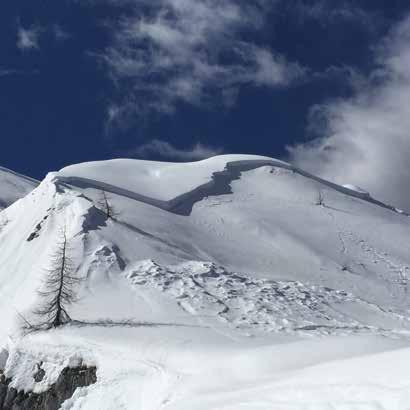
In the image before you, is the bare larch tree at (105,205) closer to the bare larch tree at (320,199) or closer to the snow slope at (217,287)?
the snow slope at (217,287)

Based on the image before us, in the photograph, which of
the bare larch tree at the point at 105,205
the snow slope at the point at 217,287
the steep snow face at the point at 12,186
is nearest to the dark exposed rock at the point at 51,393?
the snow slope at the point at 217,287

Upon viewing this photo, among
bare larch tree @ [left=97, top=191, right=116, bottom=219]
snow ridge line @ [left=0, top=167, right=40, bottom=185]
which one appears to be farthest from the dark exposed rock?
snow ridge line @ [left=0, top=167, right=40, bottom=185]

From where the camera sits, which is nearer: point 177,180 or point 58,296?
point 58,296

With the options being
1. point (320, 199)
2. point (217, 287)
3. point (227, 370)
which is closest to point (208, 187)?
point (320, 199)

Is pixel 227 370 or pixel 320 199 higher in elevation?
pixel 320 199

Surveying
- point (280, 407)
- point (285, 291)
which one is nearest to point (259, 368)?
point (280, 407)

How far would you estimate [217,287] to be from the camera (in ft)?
101

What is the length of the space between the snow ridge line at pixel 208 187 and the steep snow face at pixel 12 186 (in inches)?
3472

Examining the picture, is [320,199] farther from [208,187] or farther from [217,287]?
[217,287]

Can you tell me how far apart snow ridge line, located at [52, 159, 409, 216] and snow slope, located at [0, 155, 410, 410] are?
0.23 m

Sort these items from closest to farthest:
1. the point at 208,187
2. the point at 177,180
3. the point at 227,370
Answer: the point at 227,370, the point at 208,187, the point at 177,180

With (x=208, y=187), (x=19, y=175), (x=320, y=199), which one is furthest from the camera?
(x=19, y=175)

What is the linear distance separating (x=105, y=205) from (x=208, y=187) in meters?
13.5

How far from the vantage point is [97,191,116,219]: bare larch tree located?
41.5 metres
